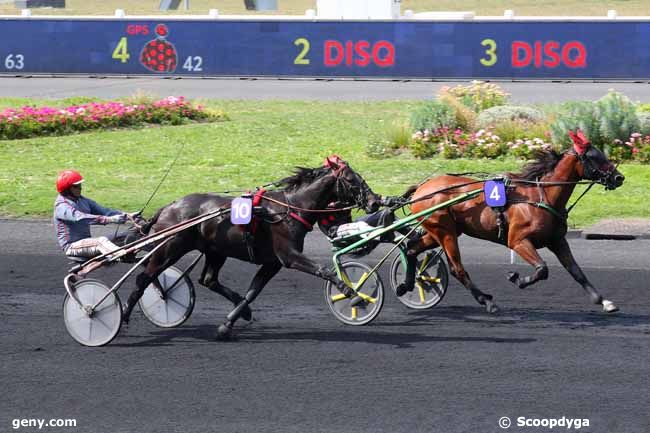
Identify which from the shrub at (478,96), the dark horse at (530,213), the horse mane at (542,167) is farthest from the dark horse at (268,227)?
the shrub at (478,96)

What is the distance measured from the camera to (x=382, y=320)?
9.55 meters

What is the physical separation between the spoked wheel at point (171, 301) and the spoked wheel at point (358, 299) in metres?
1.21

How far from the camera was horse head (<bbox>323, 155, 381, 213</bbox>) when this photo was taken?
28.5 ft


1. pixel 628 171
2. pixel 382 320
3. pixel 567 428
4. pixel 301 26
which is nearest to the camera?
pixel 567 428

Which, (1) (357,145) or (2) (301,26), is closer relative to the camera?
(1) (357,145)

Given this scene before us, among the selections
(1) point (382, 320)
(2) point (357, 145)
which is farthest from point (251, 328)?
(2) point (357, 145)

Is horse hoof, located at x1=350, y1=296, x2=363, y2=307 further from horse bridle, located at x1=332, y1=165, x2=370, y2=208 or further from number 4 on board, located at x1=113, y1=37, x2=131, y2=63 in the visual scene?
number 4 on board, located at x1=113, y1=37, x2=131, y2=63

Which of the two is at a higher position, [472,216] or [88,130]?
[472,216]

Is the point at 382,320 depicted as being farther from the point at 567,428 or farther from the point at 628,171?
the point at 628,171

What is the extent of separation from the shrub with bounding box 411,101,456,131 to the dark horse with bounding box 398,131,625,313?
26.7 feet

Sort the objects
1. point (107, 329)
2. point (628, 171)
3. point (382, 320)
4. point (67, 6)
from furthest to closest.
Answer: point (67, 6), point (628, 171), point (382, 320), point (107, 329)

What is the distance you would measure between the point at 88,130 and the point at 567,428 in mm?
15484

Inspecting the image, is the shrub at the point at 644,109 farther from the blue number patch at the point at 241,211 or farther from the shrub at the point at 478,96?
the blue number patch at the point at 241,211

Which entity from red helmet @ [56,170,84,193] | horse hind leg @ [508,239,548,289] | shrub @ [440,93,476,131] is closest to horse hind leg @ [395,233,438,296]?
horse hind leg @ [508,239,548,289]
